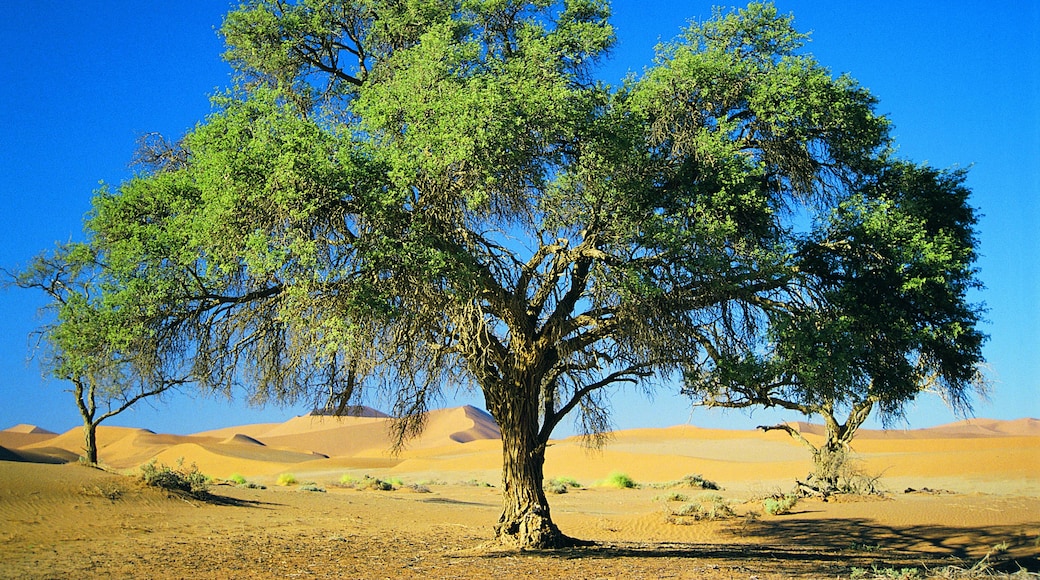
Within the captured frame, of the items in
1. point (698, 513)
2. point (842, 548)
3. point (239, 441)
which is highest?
point (239, 441)

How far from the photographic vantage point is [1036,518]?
19750 millimetres

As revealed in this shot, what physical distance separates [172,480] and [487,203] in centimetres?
1337

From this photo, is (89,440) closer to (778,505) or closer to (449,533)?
(449,533)

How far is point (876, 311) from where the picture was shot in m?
12.2

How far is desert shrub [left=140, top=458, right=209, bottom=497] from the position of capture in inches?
→ 771

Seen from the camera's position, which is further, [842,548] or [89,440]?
[89,440]

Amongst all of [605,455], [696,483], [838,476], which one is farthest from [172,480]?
[605,455]

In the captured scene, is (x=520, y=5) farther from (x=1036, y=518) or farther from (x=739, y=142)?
(x=1036, y=518)

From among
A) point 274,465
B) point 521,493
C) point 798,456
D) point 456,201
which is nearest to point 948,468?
point 798,456

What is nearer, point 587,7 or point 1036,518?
point 587,7

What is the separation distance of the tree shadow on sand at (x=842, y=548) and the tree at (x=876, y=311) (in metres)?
2.82

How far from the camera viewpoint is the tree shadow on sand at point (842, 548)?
13.3 m

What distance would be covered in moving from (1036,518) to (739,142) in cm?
1402

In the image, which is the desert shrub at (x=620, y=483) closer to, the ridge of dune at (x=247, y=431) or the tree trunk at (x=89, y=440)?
the tree trunk at (x=89, y=440)
